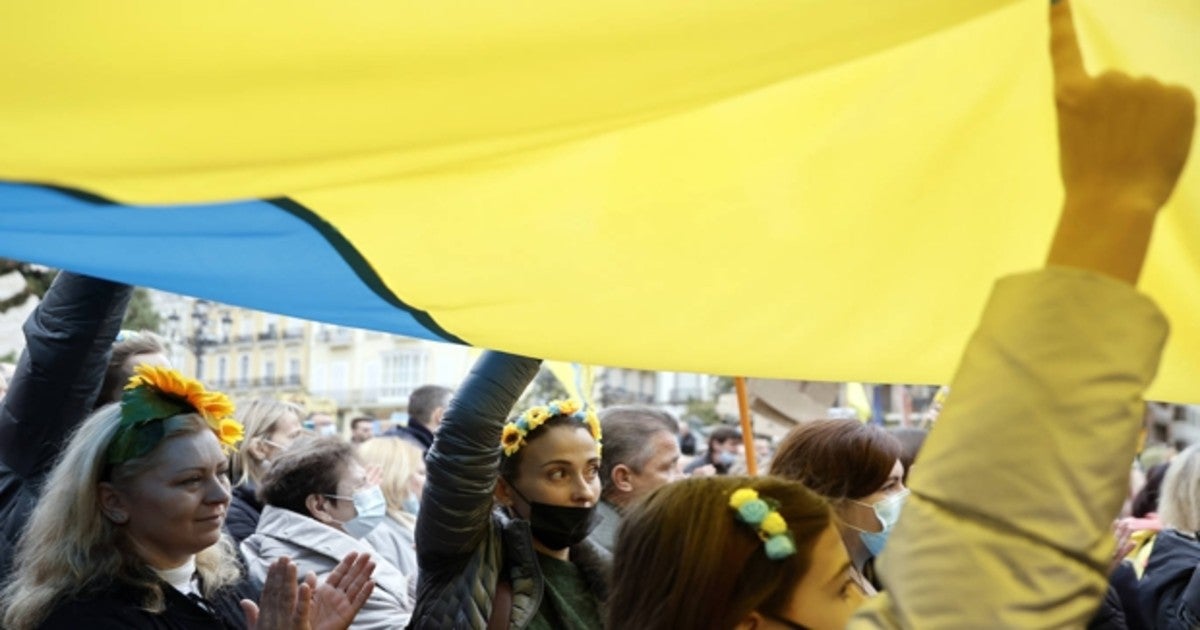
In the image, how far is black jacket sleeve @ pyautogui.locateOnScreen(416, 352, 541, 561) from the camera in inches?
160

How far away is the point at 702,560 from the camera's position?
2.32 m

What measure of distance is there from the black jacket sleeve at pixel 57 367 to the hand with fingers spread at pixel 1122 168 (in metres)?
3.15

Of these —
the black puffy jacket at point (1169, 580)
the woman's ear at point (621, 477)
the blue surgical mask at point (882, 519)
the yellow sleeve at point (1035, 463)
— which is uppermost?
the yellow sleeve at point (1035, 463)

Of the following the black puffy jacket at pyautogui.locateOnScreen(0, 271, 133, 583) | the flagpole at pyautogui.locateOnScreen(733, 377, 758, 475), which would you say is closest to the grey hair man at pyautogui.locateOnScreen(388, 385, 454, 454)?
the flagpole at pyautogui.locateOnScreen(733, 377, 758, 475)

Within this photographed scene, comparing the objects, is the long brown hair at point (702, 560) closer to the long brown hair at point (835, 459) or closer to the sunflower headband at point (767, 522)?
the sunflower headband at point (767, 522)

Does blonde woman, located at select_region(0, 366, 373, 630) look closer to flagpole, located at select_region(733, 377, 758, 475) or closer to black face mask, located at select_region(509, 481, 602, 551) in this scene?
black face mask, located at select_region(509, 481, 602, 551)

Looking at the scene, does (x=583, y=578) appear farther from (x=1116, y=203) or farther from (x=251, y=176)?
(x=1116, y=203)

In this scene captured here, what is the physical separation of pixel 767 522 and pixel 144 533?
85.0 inches

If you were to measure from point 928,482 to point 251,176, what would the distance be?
3.94 ft

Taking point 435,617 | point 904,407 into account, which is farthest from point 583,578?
point 904,407

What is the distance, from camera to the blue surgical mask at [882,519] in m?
4.74

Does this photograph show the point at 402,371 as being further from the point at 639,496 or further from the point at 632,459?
the point at 639,496

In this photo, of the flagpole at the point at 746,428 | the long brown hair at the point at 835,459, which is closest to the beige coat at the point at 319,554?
the flagpole at the point at 746,428

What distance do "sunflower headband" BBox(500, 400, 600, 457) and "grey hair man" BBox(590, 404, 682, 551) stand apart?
0.74 metres
